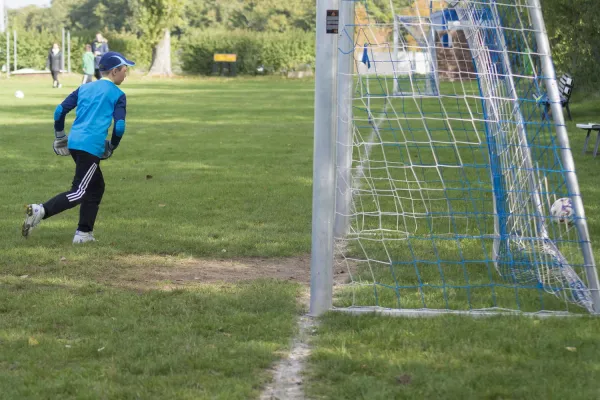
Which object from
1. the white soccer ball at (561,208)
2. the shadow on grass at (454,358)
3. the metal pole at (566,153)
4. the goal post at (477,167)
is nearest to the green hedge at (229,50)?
the goal post at (477,167)

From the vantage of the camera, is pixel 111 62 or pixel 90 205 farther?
pixel 90 205

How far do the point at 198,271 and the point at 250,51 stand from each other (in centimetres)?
5084

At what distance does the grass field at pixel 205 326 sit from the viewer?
4434 millimetres

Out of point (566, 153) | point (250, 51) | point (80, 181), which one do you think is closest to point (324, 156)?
point (566, 153)

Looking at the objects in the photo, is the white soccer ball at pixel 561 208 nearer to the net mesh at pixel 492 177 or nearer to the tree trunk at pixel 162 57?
the net mesh at pixel 492 177

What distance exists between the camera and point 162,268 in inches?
281

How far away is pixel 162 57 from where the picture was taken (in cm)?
5544

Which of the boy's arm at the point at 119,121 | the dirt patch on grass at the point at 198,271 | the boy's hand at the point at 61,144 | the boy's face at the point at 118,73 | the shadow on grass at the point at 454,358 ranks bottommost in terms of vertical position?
the shadow on grass at the point at 454,358

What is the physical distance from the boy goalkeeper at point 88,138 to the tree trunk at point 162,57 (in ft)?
157

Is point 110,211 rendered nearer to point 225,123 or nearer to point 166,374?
point 166,374

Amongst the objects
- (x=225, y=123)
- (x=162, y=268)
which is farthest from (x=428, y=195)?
(x=225, y=123)

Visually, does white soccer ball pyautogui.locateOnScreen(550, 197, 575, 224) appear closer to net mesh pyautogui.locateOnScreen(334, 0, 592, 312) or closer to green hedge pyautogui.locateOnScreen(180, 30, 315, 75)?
net mesh pyautogui.locateOnScreen(334, 0, 592, 312)

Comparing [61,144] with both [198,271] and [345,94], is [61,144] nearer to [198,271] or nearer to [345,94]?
[198,271]

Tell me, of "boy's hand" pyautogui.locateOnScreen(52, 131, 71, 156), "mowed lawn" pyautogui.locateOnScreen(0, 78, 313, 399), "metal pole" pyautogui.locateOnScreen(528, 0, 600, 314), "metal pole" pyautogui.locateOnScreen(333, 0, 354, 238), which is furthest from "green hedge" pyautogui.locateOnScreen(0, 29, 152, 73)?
"metal pole" pyautogui.locateOnScreen(528, 0, 600, 314)
